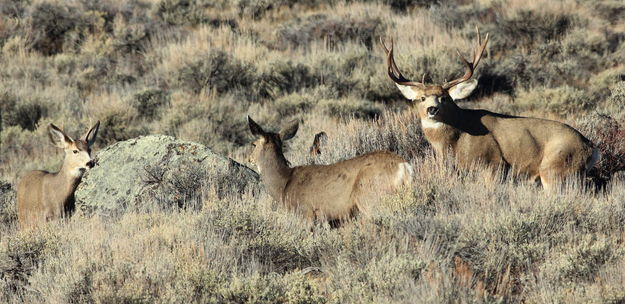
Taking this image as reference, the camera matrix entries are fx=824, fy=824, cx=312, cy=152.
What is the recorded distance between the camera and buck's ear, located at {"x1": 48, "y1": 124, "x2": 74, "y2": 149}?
9711mm

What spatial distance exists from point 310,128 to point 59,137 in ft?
17.0

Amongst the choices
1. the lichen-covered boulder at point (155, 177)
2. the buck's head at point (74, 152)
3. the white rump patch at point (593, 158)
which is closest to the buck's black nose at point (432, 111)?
the white rump patch at point (593, 158)

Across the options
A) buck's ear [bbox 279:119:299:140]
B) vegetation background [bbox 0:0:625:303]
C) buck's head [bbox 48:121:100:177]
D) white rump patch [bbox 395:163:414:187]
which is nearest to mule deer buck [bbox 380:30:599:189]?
vegetation background [bbox 0:0:625:303]

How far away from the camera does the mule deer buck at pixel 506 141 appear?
28.7ft

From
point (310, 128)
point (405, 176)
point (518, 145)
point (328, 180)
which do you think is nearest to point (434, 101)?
point (518, 145)

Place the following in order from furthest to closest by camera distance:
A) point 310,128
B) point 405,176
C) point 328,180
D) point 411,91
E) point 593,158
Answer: point 310,128 < point 411,91 < point 593,158 < point 328,180 < point 405,176

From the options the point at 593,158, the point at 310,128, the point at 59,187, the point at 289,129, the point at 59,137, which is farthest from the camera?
the point at 310,128

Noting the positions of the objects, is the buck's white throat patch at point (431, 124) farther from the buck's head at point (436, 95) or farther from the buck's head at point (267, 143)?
the buck's head at point (267, 143)

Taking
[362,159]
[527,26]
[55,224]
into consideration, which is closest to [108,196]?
[55,224]

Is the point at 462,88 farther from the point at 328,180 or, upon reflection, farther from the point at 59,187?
the point at 59,187

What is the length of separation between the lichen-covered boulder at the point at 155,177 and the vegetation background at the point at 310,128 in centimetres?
38

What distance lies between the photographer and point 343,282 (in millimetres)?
5723

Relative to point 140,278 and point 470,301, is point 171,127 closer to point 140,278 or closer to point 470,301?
point 140,278

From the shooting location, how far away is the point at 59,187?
31.6ft
